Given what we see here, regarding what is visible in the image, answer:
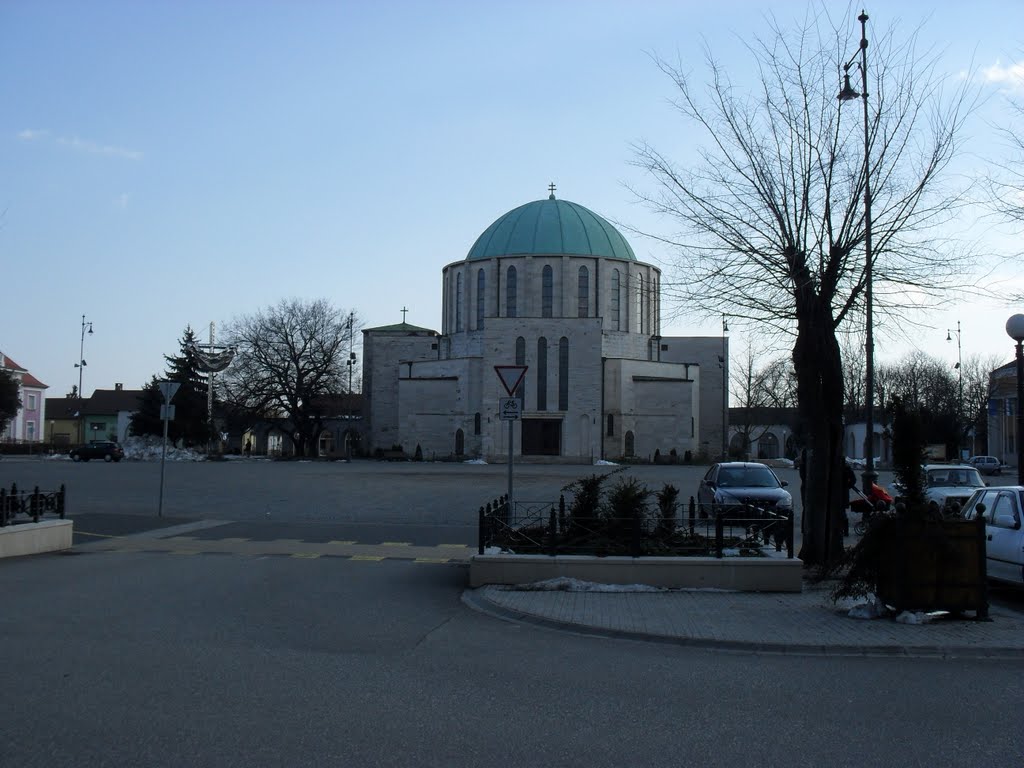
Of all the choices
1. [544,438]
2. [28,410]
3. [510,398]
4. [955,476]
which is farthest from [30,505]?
[28,410]

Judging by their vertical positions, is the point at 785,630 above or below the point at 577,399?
below

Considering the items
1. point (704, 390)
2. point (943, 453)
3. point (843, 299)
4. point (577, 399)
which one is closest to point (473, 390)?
point (577, 399)

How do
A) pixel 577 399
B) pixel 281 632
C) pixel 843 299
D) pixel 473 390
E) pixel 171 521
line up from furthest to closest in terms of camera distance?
1. pixel 473 390
2. pixel 577 399
3. pixel 171 521
4. pixel 843 299
5. pixel 281 632

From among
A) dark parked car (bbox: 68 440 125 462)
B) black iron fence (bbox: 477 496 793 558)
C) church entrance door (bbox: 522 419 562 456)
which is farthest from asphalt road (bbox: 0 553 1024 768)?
church entrance door (bbox: 522 419 562 456)

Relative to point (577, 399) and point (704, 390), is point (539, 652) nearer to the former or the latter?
point (577, 399)

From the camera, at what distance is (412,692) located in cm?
671

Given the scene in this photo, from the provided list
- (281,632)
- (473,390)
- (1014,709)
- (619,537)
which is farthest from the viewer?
(473,390)

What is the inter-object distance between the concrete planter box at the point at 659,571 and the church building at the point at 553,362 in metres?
58.9

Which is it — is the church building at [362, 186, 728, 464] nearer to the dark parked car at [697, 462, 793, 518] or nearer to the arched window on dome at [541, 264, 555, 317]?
the arched window on dome at [541, 264, 555, 317]

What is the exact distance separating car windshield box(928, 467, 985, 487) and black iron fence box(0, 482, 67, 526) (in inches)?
700

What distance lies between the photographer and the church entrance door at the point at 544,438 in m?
73.6

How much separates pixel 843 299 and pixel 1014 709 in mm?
8723

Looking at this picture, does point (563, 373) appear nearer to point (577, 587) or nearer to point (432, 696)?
point (577, 587)

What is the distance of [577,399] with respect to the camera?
7362cm
